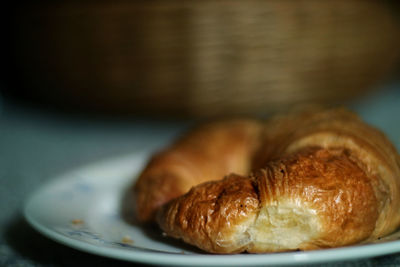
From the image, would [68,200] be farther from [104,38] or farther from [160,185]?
[104,38]

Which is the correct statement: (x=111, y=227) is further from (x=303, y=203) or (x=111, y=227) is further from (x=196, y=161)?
(x=303, y=203)

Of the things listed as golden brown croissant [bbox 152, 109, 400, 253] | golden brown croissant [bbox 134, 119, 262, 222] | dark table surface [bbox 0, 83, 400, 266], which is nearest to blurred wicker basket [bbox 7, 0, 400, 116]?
dark table surface [bbox 0, 83, 400, 266]

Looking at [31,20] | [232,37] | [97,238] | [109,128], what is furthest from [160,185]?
[31,20]

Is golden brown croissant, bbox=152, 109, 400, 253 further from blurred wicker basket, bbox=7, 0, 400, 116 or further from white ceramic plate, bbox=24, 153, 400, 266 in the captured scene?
blurred wicker basket, bbox=7, 0, 400, 116

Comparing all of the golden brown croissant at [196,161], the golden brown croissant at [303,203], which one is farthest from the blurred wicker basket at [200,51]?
the golden brown croissant at [303,203]

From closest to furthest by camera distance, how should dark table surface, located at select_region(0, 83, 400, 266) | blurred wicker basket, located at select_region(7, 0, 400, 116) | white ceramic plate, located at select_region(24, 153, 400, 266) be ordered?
white ceramic plate, located at select_region(24, 153, 400, 266) < dark table surface, located at select_region(0, 83, 400, 266) < blurred wicker basket, located at select_region(7, 0, 400, 116)

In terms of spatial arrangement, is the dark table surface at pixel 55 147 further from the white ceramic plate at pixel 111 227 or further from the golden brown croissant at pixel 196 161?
the golden brown croissant at pixel 196 161
